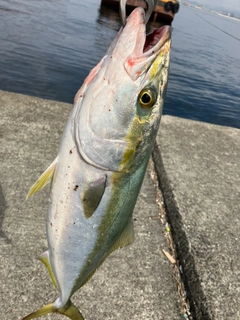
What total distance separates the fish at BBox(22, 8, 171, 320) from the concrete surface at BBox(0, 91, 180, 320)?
0.73 metres

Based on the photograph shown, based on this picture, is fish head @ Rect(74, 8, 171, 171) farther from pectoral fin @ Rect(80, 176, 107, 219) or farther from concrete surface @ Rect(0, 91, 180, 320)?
concrete surface @ Rect(0, 91, 180, 320)

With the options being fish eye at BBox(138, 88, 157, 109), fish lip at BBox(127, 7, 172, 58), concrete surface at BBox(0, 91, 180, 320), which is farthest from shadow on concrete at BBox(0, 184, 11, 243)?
fish lip at BBox(127, 7, 172, 58)

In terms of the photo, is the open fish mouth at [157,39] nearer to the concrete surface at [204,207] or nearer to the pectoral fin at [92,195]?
the pectoral fin at [92,195]

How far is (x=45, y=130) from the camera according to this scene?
4.56 m

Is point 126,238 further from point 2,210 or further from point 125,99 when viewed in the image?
point 2,210

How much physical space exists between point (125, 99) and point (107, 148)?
26 centimetres

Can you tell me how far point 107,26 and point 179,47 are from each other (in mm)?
7271

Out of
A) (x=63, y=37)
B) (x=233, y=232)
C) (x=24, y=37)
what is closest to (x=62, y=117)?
(x=233, y=232)

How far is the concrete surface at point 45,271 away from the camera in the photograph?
250cm

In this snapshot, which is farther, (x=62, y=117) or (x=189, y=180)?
(x=62, y=117)

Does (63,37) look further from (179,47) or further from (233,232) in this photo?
(233,232)

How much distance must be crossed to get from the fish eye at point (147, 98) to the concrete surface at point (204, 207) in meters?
1.79

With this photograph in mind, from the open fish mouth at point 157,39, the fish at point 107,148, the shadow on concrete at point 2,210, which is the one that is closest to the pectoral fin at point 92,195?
the fish at point 107,148

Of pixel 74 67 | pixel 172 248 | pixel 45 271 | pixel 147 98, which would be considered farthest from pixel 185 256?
pixel 74 67
